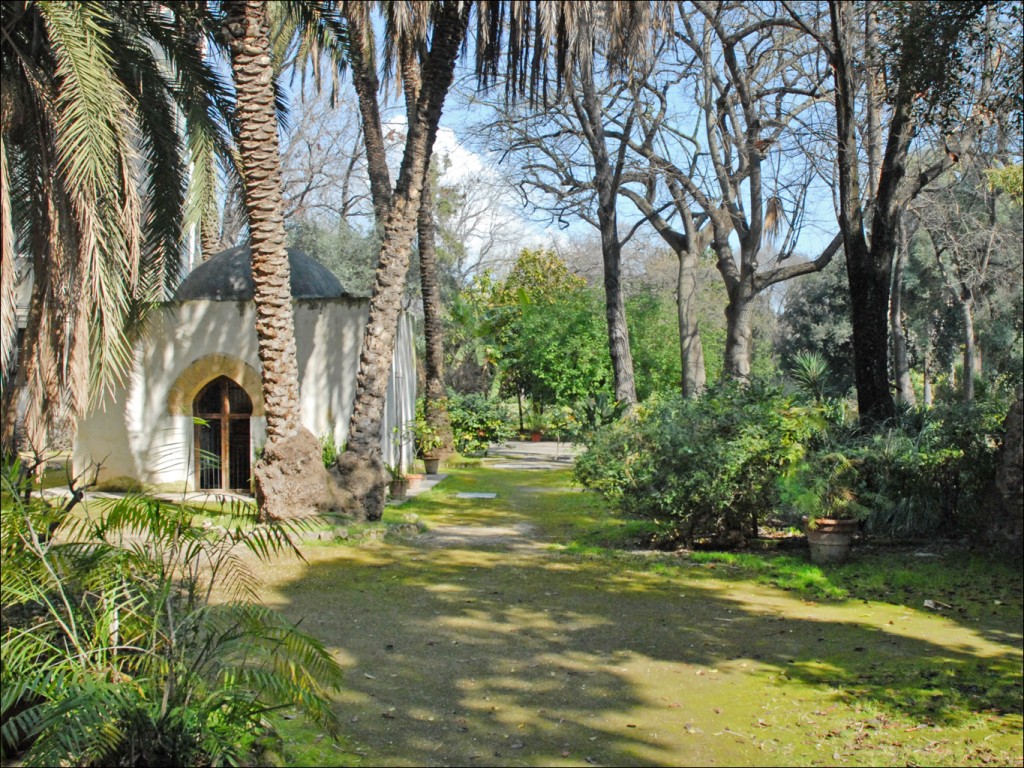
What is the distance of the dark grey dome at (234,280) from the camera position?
58.6 ft

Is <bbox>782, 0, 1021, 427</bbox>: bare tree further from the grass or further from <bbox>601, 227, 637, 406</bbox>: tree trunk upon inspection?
<bbox>601, 227, 637, 406</bbox>: tree trunk

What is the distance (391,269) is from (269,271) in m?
1.87

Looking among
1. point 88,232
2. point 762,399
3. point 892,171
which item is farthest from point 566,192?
point 88,232

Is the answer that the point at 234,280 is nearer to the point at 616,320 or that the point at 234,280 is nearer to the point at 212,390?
the point at 212,390

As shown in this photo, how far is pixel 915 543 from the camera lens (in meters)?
12.0

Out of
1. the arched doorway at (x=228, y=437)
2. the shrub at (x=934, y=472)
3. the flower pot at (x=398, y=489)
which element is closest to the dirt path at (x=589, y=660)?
the shrub at (x=934, y=472)

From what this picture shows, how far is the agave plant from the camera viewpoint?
413cm

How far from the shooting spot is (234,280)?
1802 centimetres

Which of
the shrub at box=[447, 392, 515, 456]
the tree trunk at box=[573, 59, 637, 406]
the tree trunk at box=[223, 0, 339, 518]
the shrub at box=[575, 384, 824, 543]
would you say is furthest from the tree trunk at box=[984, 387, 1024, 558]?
the shrub at box=[447, 392, 515, 456]

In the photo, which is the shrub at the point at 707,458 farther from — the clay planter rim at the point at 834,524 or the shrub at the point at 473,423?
the shrub at the point at 473,423

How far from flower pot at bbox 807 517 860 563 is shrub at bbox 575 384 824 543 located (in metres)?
0.63

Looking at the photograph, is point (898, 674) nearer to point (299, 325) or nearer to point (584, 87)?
point (299, 325)

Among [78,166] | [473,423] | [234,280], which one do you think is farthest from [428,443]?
[78,166]

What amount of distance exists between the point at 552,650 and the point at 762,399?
5.35 m
